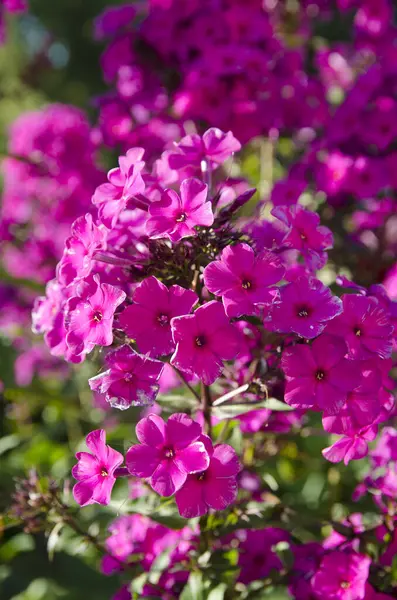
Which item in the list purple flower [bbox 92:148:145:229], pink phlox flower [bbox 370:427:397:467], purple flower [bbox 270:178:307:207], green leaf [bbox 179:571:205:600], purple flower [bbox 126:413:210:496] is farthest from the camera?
purple flower [bbox 270:178:307:207]

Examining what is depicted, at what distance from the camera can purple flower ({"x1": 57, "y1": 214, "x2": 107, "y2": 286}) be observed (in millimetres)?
1111

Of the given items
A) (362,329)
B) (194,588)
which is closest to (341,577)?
(194,588)

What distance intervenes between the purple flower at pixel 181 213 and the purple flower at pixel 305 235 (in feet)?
0.53

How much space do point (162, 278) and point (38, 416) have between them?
1510mm

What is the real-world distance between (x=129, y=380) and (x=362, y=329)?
15.1 inches

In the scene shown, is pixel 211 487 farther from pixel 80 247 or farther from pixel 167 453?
pixel 80 247

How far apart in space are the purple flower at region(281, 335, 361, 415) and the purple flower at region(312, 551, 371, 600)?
379mm

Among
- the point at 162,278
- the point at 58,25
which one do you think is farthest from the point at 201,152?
the point at 58,25

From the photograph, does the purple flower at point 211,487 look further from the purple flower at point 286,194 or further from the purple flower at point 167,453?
the purple flower at point 286,194

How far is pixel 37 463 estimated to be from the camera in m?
1.92

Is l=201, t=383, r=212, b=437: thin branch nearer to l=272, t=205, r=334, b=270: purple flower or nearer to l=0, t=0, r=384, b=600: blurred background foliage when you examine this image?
l=0, t=0, r=384, b=600: blurred background foliage

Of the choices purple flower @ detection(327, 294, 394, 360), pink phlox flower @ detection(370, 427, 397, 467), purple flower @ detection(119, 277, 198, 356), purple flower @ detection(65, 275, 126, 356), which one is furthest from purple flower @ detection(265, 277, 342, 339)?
pink phlox flower @ detection(370, 427, 397, 467)

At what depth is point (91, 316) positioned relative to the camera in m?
1.05

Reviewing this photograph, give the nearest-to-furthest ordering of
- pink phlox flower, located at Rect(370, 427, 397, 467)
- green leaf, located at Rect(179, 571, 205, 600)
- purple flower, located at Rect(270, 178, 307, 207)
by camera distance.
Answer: green leaf, located at Rect(179, 571, 205, 600) → pink phlox flower, located at Rect(370, 427, 397, 467) → purple flower, located at Rect(270, 178, 307, 207)
